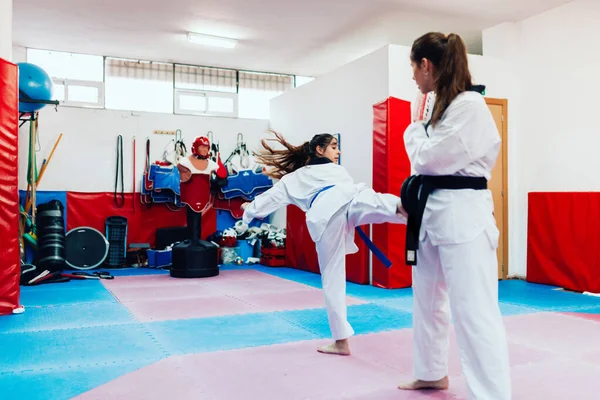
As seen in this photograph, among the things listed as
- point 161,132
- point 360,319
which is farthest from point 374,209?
point 161,132

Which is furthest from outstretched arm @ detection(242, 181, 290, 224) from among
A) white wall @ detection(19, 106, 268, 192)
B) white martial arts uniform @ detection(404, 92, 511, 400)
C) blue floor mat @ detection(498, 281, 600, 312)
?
white wall @ detection(19, 106, 268, 192)

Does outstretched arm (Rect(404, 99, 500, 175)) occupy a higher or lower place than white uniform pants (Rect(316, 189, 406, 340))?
higher

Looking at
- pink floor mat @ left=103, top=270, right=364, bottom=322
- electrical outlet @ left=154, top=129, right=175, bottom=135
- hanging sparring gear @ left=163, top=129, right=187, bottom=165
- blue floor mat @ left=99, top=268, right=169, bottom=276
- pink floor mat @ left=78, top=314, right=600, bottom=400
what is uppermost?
electrical outlet @ left=154, top=129, right=175, bottom=135

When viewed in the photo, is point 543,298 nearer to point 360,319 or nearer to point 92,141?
point 360,319

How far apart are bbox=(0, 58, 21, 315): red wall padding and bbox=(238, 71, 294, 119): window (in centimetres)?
562

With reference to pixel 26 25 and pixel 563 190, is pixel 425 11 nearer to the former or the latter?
pixel 563 190

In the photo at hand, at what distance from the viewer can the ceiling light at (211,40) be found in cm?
797

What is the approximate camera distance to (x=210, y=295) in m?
5.84

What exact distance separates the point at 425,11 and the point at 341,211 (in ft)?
15.4

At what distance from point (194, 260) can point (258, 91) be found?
4.26 meters

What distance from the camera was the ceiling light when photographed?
7.97 meters

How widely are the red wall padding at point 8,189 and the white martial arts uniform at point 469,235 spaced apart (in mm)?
3747

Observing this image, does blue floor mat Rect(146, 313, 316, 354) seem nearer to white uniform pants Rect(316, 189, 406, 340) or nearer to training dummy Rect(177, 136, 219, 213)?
white uniform pants Rect(316, 189, 406, 340)

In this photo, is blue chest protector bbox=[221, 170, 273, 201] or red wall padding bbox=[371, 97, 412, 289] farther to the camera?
blue chest protector bbox=[221, 170, 273, 201]
